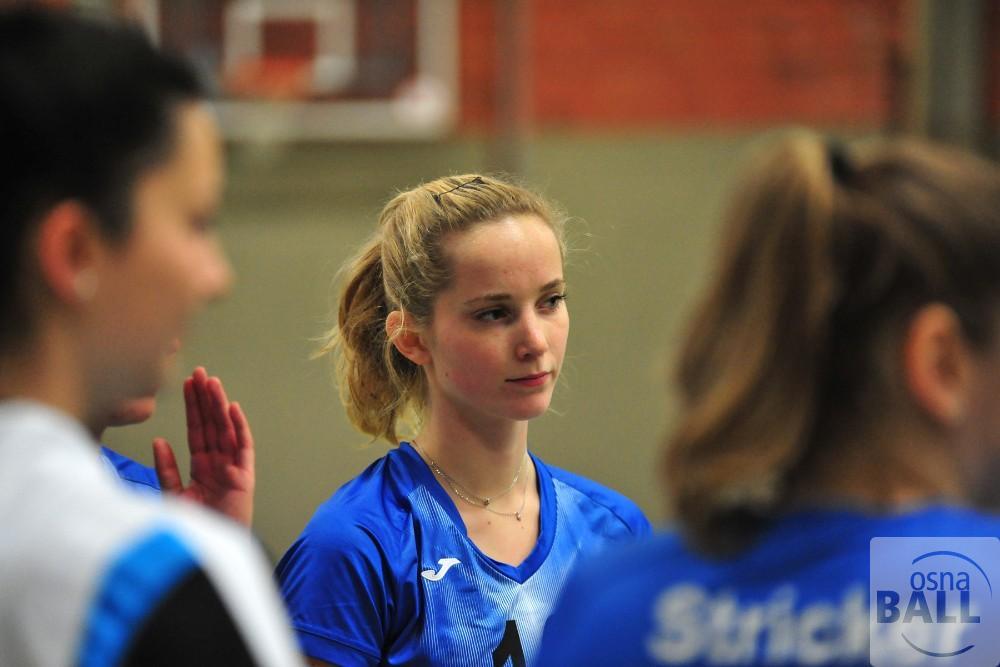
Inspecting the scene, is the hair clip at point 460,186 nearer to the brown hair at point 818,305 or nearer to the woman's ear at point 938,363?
the brown hair at point 818,305

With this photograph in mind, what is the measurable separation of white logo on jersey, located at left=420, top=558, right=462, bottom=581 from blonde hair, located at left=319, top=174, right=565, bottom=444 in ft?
1.14

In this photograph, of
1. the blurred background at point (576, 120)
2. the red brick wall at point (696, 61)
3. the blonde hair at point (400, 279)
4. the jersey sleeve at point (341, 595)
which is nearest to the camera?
the jersey sleeve at point (341, 595)

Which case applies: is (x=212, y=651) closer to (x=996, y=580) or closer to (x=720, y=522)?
(x=720, y=522)

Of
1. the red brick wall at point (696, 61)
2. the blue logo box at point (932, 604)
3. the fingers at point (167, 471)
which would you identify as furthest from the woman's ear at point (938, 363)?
the red brick wall at point (696, 61)

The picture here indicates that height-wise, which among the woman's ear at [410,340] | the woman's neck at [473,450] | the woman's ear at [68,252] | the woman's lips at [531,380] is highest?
the woman's ear at [68,252]

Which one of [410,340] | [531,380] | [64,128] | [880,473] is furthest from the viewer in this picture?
[410,340]

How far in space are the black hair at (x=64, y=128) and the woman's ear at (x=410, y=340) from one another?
1.11m

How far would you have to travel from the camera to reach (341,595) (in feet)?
5.70

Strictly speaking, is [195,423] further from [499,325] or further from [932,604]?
[932,604]

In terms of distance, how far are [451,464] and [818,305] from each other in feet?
3.51

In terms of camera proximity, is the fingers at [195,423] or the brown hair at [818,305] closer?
→ the brown hair at [818,305]

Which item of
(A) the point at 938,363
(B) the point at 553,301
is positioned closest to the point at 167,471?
(B) the point at 553,301

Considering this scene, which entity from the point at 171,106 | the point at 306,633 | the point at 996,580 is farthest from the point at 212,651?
the point at 306,633

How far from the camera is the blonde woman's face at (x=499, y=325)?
192 cm
